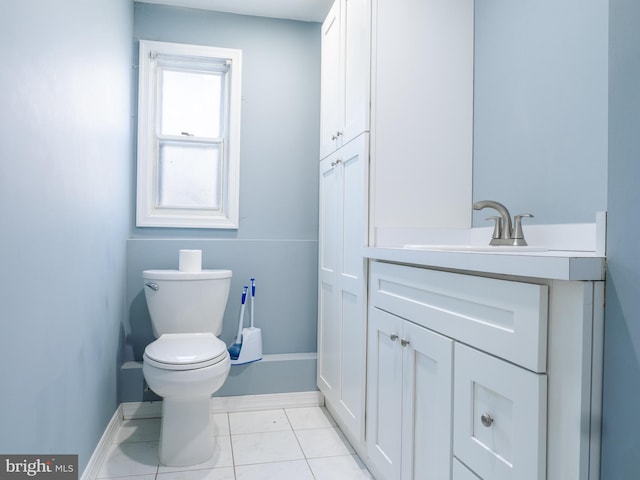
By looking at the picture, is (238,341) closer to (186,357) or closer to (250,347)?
(250,347)

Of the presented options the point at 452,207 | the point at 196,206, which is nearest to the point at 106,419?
the point at 196,206

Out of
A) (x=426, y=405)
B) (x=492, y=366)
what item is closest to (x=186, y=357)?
(x=426, y=405)

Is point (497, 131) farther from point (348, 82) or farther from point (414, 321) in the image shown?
point (414, 321)

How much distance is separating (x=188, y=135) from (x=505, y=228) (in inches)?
74.2

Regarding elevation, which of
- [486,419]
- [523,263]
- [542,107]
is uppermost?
[542,107]

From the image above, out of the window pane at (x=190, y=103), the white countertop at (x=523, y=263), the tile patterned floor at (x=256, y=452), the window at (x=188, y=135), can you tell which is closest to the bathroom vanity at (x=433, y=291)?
the white countertop at (x=523, y=263)

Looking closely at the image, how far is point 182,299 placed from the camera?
223 cm

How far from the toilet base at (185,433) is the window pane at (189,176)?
115cm

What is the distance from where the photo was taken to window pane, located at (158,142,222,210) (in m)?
2.61

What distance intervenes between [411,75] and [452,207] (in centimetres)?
56

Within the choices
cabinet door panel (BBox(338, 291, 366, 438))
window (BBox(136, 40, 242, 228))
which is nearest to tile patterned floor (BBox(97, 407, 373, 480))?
cabinet door panel (BBox(338, 291, 366, 438))

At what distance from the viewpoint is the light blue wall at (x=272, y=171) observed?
8.44 feet

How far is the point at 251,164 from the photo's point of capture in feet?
8.70

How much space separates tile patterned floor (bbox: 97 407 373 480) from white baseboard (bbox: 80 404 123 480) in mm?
28
